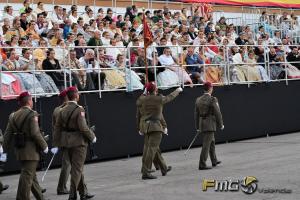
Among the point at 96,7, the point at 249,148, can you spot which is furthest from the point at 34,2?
the point at 249,148

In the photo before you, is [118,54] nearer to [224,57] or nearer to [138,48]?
[138,48]

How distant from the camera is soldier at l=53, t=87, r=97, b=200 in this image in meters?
11.9

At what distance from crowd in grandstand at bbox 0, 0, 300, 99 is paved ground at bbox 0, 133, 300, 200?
225cm

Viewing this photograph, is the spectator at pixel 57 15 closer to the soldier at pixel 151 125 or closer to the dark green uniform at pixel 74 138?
the soldier at pixel 151 125

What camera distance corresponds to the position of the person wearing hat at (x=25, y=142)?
11641 millimetres

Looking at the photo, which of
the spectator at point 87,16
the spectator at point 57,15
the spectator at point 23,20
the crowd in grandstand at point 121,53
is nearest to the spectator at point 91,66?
the crowd in grandstand at point 121,53

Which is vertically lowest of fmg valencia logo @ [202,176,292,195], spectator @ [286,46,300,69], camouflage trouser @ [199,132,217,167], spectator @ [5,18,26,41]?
fmg valencia logo @ [202,176,292,195]

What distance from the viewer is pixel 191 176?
48.1 feet

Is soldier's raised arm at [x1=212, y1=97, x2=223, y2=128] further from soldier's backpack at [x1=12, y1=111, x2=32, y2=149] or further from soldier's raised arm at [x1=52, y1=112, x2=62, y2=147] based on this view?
soldier's backpack at [x1=12, y1=111, x2=32, y2=149]

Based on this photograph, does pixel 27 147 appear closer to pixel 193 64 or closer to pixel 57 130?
pixel 57 130

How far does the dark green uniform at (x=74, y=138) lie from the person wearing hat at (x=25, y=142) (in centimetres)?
46

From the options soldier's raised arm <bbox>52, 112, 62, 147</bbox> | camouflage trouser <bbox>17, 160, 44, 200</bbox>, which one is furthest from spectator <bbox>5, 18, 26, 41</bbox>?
camouflage trouser <bbox>17, 160, 44, 200</bbox>

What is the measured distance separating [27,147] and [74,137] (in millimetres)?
830

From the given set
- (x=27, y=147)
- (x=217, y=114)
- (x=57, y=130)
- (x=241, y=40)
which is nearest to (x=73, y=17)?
(x=241, y=40)
